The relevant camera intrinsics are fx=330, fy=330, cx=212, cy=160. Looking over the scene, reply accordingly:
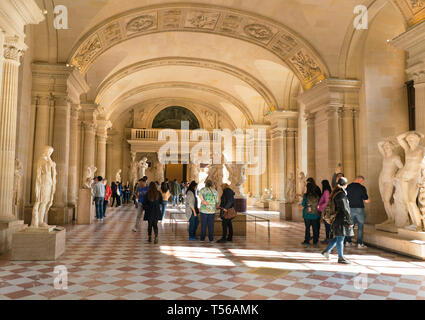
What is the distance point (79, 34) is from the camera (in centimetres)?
1083

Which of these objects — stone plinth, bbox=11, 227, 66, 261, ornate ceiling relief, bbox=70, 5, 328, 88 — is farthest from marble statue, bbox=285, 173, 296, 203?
stone plinth, bbox=11, 227, 66, 261

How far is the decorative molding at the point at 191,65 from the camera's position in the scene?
53.3 feet

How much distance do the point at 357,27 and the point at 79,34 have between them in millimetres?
9176

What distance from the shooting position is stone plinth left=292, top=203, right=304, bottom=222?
1290 centimetres

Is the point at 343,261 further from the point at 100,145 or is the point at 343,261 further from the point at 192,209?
the point at 100,145

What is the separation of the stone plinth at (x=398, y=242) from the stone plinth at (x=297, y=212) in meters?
5.20

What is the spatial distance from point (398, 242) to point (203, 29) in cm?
1030

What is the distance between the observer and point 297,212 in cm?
1306

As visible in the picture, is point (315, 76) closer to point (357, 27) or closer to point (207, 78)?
point (357, 27)

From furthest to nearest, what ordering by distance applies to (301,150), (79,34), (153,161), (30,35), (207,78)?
(153,161)
(207,78)
(301,150)
(79,34)
(30,35)

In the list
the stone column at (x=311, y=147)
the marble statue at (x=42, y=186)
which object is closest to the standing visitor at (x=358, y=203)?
the stone column at (x=311, y=147)

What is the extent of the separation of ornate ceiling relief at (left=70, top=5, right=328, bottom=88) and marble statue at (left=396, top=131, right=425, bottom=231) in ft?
18.9

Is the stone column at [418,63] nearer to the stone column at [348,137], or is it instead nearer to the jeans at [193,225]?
the stone column at [348,137]
